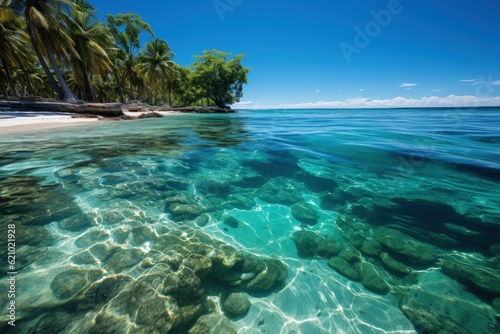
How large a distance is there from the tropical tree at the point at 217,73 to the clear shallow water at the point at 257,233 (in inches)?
1469

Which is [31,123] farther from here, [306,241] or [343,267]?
[343,267]

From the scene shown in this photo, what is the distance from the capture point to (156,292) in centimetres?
209

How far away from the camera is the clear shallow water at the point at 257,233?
6.72 feet

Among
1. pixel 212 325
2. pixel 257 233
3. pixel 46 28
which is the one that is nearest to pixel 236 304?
pixel 212 325

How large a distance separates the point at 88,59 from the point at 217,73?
843 inches

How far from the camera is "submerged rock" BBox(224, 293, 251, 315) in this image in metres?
2.12

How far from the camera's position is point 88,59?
22797 mm

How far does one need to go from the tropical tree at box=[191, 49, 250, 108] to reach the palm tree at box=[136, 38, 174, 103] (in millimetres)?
5734

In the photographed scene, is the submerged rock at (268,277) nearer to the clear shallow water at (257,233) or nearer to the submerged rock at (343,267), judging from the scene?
the clear shallow water at (257,233)

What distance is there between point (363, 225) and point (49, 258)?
4599 millimetres

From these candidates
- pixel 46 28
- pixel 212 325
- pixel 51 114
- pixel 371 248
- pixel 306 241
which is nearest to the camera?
pixel 212 325

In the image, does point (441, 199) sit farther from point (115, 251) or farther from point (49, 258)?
point (49, 258)

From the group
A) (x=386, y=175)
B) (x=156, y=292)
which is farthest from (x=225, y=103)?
(x=156, y=292)

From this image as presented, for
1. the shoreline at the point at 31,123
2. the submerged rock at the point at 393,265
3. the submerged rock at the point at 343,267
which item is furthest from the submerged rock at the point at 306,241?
the shoreline at the point at 31,123
